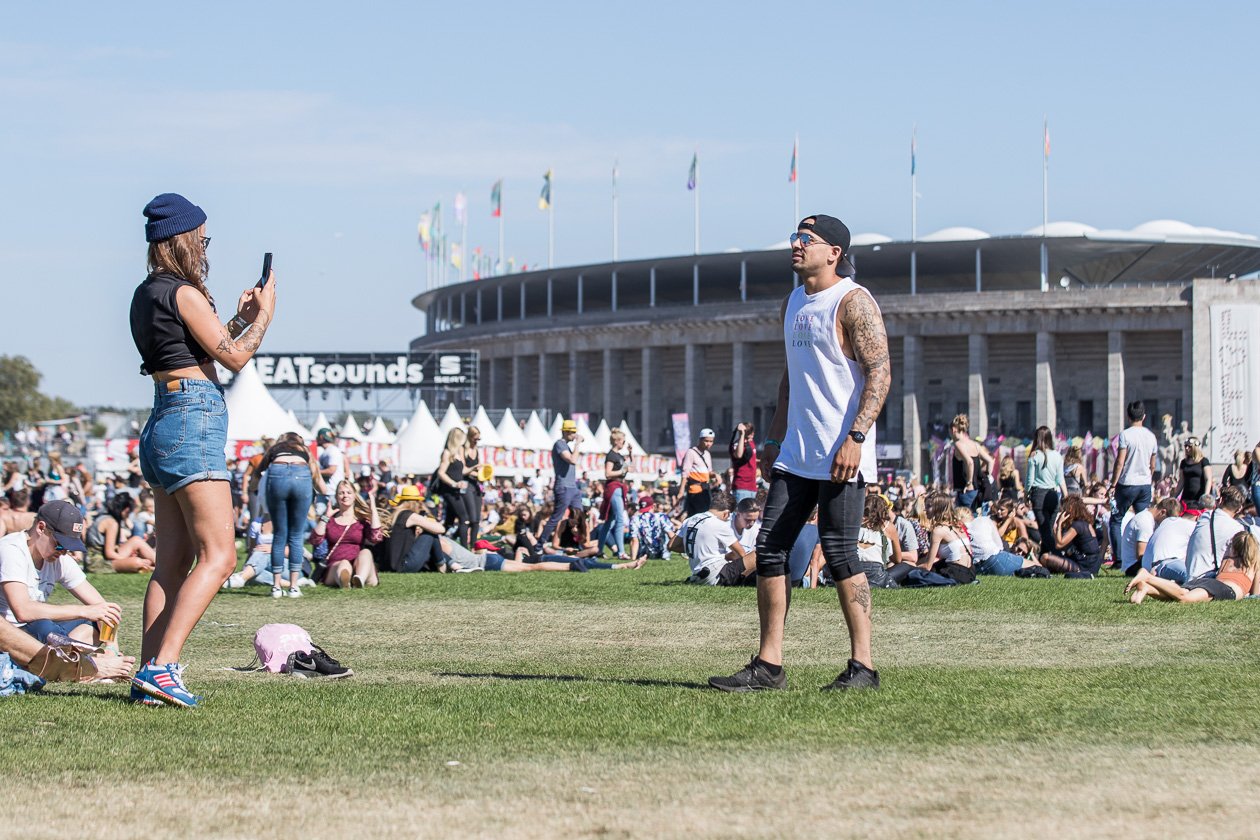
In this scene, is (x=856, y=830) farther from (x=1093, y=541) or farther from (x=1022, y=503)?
(x=1022, y=503)

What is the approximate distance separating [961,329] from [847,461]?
2866 inches

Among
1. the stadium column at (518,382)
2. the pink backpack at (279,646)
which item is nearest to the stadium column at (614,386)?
the stadium column at (518,382)

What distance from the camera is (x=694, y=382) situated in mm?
84250

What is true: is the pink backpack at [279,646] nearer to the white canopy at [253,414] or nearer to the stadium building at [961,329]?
the white canopy at [253,414]

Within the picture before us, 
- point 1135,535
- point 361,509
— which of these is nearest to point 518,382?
point 361,509

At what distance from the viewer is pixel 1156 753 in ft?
15.0

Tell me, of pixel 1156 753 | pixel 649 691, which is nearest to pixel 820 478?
pixel 649 691

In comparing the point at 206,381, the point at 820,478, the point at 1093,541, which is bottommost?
the point at 1093,541

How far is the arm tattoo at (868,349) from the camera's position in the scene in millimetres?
6188

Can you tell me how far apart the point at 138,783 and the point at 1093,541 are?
12.8 metres

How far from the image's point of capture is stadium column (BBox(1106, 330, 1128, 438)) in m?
74.9

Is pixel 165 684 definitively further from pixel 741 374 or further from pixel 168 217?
pixel 741 374

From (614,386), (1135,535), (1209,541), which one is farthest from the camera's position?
(614,386)

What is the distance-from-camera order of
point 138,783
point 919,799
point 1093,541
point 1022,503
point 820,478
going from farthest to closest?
point 1022,503 → point 1093,541 → point 820,478 → point 138,783 → point 919,799
